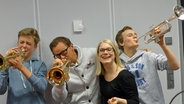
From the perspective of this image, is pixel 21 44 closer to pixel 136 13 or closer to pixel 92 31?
pixel 92 31

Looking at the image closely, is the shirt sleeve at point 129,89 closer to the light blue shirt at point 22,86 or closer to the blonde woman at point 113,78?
the blonde woman at point 113,78

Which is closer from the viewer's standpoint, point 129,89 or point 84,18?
point 129,89

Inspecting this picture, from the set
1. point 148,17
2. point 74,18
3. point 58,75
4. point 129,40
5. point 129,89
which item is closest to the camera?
point 58,75

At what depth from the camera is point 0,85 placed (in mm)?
1874

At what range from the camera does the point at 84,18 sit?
7.57ft

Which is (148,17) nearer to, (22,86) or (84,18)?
(84,18)

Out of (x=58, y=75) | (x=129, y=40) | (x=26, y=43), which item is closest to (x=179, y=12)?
(x=129, y=40)

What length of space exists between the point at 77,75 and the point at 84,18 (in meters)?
0.55

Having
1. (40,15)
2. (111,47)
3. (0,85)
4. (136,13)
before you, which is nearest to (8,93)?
(0,85)

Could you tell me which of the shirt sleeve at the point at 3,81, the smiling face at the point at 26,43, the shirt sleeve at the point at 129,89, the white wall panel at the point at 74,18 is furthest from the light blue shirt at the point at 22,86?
the shirt sleeve at the point at 129,89

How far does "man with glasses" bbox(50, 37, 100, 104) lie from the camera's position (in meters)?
1.94

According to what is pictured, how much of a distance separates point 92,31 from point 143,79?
1.95 ft

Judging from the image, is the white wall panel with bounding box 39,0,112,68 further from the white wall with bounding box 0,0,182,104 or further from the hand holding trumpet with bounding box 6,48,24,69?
the hand holding trumpet with bounding box 6,48,24,69

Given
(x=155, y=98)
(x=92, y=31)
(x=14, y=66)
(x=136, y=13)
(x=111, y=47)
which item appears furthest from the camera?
(x=136, y=13)
